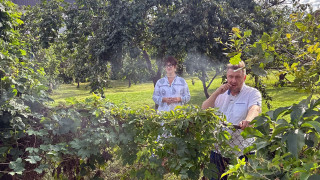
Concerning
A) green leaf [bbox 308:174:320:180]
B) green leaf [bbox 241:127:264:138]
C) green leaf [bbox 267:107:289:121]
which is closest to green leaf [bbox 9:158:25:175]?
green leaf [bbox 241:127:264:138]

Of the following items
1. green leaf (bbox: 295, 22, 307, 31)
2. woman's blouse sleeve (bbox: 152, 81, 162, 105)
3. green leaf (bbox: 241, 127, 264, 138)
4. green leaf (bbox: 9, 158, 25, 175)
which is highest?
green leaf (bbox: 295, 22, 307, 31)

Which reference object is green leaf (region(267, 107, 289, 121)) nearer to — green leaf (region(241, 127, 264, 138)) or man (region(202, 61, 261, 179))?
green leaf (region(241, 127, 264, 138))

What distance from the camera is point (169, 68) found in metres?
4.68

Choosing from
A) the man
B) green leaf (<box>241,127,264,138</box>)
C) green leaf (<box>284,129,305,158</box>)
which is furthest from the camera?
the man

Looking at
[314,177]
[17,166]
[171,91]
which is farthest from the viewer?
[171,91]

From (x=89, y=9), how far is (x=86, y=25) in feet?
1.62

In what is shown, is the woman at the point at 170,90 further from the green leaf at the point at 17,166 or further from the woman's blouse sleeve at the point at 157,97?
the green leaf at the point at 17,166

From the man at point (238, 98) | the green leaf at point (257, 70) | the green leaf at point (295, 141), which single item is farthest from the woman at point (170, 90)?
the green leaf at point (295, 141)

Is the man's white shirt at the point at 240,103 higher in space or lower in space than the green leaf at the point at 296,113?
lower

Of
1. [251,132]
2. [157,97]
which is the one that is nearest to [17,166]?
[251,132]

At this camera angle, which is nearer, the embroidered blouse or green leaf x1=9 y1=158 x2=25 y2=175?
green leaf x1=9 y1=158 x2=25 y2=175

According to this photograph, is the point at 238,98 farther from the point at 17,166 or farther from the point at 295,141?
the point at 17,166

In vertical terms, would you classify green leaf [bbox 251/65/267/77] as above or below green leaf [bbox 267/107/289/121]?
above

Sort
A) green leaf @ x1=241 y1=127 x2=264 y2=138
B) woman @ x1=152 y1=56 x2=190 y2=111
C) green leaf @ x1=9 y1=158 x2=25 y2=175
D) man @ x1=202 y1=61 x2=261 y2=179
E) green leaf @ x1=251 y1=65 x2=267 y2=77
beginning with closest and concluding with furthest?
green leaf @ x1=241 y1=127 x2=264 y2=138, green leaf @ x1=251 y1=65 x2=267 y2=77, green leaf @ x1=9 y1=158 x2=25 y2=175, man @ x1=202 y1=61 x2=261 y2=179, woman @ x1=152 y1=56 x2=190 y2=111
